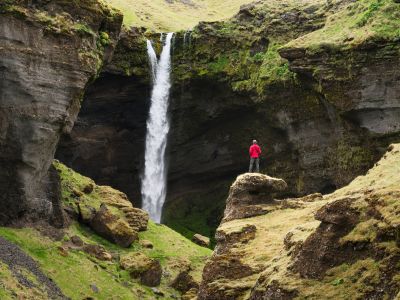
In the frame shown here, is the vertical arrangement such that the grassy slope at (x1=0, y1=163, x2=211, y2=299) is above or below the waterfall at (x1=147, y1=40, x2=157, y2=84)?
below

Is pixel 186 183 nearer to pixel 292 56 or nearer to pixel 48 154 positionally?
pixel 292 56

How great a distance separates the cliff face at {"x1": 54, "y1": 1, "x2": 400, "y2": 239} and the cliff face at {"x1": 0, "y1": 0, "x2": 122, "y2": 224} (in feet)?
73.9

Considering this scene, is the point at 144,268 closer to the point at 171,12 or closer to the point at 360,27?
the point at 360,27

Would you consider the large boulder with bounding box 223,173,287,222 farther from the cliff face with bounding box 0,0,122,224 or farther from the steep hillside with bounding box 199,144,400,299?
the cliff face with bounding box 0,0,122,224

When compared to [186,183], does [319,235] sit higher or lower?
lower

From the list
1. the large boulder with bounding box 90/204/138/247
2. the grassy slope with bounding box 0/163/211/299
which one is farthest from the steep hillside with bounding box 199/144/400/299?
the large boulder with bounding box 90/204/138/247

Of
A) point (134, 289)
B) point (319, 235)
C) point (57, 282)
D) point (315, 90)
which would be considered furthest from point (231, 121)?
point (319, 235)

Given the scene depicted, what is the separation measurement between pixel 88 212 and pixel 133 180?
22810 mm

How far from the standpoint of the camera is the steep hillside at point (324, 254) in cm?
2098

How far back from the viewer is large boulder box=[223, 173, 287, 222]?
3900 cm

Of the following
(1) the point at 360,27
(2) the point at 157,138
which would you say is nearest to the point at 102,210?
(2) the point at 157,138

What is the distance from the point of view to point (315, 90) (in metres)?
65.8

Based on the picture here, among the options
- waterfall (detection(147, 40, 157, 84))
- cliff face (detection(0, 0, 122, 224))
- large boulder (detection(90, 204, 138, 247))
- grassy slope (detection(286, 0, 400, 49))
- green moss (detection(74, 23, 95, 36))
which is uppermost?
grassy slope (detection(286, 0, 400, 49))

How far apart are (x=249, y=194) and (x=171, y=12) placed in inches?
3819
